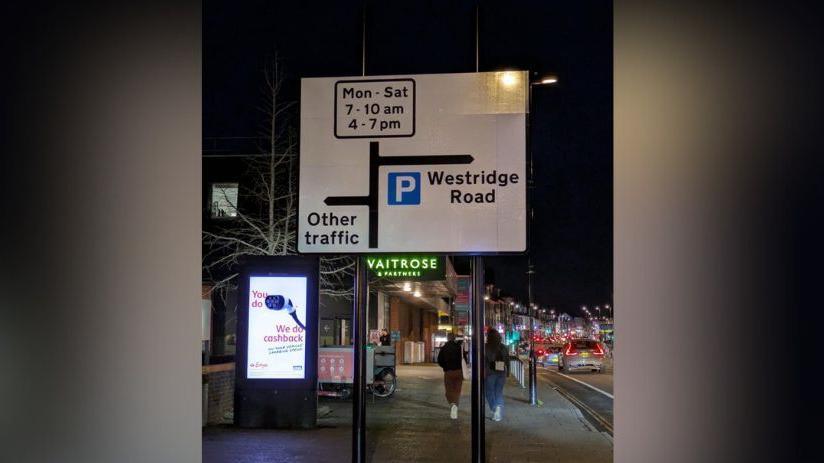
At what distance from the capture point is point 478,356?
5.56 meters

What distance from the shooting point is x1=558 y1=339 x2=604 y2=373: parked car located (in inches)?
1436

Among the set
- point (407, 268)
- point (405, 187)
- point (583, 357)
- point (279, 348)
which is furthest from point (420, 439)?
point (583, 357)

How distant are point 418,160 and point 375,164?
11.4 inches

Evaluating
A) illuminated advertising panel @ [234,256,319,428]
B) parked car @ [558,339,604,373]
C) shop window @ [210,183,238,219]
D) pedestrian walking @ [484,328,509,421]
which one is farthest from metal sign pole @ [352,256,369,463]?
parked car @ [558,339,604,373]

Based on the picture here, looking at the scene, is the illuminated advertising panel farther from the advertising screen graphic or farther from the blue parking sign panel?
the blue parking sign panel

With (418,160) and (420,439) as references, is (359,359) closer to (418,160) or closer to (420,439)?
(418,160)

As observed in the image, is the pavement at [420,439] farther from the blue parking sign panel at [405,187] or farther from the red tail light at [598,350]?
the red tail light at [598,350]

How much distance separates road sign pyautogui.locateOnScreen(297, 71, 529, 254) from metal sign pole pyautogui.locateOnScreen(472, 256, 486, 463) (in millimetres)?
474

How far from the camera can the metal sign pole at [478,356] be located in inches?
219
